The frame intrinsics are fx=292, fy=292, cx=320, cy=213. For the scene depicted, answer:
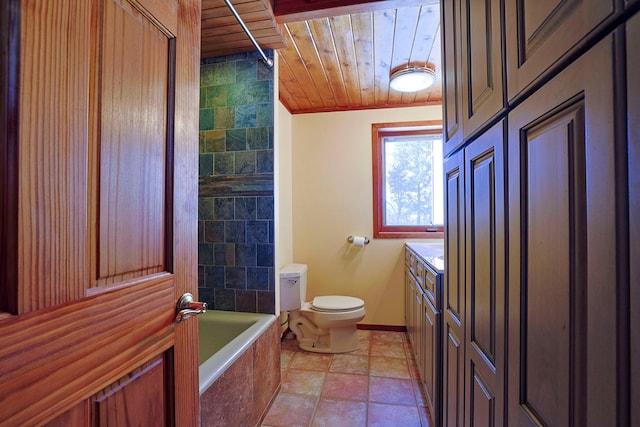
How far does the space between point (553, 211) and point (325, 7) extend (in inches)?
61.8

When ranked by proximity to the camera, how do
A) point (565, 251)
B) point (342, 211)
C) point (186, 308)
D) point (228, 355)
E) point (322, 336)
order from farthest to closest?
point (342, 211), point (322, 336), point (228, 355), point (186, 308), point (565, 251)

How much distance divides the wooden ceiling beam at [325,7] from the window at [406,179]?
150cm

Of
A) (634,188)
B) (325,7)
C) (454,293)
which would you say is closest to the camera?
(634,188)

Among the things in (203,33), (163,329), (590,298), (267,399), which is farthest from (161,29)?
(267,399)

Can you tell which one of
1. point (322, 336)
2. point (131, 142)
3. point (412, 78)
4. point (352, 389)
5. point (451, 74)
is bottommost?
point (352, 389)

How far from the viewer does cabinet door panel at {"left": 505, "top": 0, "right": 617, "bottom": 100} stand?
416mm

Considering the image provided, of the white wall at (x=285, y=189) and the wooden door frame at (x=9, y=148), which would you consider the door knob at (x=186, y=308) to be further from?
the white wall at (x=285, y=189)

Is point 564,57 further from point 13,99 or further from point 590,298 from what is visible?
point 13,99

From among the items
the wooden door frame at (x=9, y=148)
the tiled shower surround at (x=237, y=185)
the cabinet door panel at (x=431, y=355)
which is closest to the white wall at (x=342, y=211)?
the tiled shower surround at (x=237, y=185)

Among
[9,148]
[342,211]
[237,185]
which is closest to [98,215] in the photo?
[9,148]

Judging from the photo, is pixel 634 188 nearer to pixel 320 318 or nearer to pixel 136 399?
pixel 136 399

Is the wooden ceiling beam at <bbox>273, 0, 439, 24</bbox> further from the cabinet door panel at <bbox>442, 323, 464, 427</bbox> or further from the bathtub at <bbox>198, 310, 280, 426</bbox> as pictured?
the bathtub at <bbox>198, 310, 280, 426</bbox>

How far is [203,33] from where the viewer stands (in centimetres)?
174

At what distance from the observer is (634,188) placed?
1.16 ft
